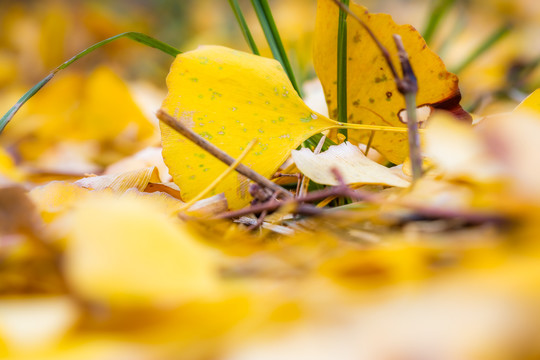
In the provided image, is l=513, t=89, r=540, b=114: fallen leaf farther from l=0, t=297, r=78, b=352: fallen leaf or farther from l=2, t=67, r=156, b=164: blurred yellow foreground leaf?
l=2, t=67, r=156, b=164: blurred yellow foreground leaf

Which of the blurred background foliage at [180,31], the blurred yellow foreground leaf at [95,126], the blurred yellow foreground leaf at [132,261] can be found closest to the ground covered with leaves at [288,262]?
the blurred yellow foreground leaf at [132,261]

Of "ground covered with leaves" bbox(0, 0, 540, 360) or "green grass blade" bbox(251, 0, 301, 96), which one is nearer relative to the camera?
"ground covered with leaves" bbox(0, 0, 540, 360)

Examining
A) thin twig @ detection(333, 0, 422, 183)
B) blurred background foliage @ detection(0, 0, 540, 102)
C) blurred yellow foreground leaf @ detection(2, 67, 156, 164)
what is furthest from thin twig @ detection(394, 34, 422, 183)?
blurred background foliage @ detection(0, 0, 540, 102)

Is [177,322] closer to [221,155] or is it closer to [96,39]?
[221,155]

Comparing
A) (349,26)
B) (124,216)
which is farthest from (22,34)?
(124,216)

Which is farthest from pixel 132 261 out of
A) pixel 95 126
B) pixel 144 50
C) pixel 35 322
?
pixel 144 50

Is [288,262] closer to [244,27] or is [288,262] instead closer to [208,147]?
[208,147]

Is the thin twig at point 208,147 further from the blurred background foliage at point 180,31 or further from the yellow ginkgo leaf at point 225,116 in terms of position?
Answer: the blurred background foliage at point 180,31
